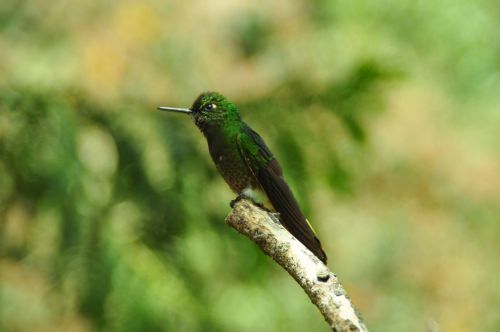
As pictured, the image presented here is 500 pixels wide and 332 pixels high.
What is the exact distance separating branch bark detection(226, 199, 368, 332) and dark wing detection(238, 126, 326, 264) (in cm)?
11

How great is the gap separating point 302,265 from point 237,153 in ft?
2.75

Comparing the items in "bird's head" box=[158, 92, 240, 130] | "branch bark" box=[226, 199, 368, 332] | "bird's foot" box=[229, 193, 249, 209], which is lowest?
"branch bark" box=[226, 199, 368, 332]

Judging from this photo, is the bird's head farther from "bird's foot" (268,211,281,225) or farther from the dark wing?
"bird's foot" (268,211,281,225)

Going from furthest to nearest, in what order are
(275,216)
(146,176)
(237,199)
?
(146,176) < (237,199) < (275,216)

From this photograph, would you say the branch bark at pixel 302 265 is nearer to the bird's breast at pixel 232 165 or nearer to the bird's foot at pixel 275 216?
the bird's foot at pixel 275 216

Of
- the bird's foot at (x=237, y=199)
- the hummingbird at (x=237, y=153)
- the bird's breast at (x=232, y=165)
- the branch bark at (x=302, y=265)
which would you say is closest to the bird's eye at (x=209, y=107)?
the hummingbird at (x=237, y=153)

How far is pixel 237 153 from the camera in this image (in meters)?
2.16

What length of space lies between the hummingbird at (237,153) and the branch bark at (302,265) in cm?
31

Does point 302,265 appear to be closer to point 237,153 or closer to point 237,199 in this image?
point 237,199

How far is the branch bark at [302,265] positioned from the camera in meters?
1.17

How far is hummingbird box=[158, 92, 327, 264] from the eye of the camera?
6.76ft

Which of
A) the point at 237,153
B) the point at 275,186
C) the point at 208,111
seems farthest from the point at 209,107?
the point at 275,186

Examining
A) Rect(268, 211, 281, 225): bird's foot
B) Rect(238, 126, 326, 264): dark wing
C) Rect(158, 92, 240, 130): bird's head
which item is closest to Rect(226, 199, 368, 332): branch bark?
Rect(268, 211, 281, 225): bird's foot

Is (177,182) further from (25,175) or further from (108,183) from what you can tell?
(25,175)
